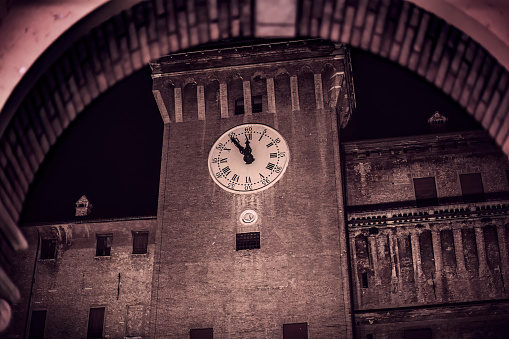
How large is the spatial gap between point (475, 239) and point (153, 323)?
42.7ft

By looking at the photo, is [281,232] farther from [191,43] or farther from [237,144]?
[191,43]

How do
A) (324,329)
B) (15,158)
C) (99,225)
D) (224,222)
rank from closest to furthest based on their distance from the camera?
(15,158)
(324,329)
(224,222)
(99,225)

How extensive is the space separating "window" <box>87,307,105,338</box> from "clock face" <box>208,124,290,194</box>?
7.36 m

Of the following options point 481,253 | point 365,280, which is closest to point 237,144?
point 365,280

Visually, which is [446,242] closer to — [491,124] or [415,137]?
[415,137]

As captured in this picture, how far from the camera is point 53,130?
6051 mm

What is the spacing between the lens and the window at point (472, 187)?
28.0 m

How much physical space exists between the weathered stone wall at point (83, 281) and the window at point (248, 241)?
166 inches

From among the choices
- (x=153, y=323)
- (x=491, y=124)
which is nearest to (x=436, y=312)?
(x=153, y=323)

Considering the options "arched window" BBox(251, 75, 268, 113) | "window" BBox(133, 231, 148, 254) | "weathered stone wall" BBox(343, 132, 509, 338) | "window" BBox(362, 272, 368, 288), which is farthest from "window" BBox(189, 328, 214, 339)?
"arched window" BBox(251, 75, 268, 113)

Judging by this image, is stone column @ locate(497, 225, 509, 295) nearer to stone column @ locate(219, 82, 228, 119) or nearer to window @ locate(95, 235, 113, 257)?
stone column @ locate(219, 82, 228, 119)

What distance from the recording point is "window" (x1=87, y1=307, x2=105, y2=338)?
28125mm

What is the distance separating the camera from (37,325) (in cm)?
2880

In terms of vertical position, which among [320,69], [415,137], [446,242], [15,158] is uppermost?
[320,69]
